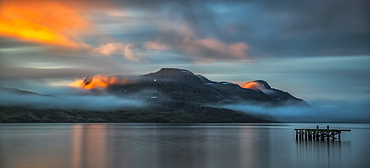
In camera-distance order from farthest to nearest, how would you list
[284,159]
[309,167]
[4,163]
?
[284,159] < [4,163] < [309,167]

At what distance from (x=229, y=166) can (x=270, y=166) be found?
4674 mm

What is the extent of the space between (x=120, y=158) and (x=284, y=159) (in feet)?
69.7

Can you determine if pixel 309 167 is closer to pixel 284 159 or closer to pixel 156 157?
pixel 284 159

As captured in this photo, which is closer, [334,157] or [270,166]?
[270,166]

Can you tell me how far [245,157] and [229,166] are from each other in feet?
32.9

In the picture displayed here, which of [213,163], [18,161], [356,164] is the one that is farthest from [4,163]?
[356,164]

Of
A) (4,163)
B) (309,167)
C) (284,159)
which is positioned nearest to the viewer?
(309,167)

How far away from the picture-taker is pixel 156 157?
53.0m

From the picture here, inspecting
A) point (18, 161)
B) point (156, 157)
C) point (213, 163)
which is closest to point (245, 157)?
point (213, 163)

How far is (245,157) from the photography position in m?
54.0

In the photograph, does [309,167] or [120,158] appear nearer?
[309,167]

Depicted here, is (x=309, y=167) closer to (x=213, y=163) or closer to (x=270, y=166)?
(x=270, y=166)

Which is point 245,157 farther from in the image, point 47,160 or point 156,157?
point 47,160

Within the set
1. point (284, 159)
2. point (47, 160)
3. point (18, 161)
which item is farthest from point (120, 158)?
point (284, 159)
